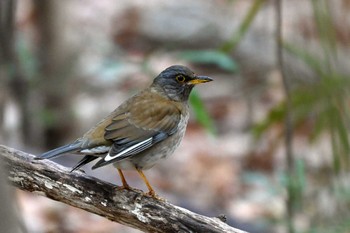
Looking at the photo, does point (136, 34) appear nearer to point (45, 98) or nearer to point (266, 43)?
point (266, 43)

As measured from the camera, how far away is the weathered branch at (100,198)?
4691mm

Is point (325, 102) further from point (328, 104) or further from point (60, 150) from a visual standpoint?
point (60, 150)

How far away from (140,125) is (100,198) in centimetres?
74

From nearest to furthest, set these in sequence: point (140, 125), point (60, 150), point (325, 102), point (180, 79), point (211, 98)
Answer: point (60, 150)
point (140, 125)
point (180, 79)
point (325, 102)
point (211, 98)

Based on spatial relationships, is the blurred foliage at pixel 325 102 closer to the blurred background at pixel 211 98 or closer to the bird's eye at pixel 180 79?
the blurred background at pixel 211 98

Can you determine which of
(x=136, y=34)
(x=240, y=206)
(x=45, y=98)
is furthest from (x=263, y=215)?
A: (x=136, y=34)

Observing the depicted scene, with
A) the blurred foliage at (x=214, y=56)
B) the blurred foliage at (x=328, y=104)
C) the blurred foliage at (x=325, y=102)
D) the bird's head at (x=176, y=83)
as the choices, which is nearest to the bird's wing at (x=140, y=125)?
the bird's head at (x=176, y=83)

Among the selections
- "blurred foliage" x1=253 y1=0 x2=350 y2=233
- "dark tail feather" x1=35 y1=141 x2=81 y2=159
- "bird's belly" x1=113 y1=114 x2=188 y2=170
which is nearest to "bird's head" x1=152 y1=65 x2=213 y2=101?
"bird's belly" x1=113 y1=114 x2=188 y2=170

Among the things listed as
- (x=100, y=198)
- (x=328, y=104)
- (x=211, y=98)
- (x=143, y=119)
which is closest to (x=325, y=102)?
(x=328, y=104)

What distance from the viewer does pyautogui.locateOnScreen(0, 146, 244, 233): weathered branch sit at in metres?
4.69

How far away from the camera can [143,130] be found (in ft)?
17.7

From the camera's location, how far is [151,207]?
15.7 feet

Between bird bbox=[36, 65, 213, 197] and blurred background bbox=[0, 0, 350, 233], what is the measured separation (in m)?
0.74

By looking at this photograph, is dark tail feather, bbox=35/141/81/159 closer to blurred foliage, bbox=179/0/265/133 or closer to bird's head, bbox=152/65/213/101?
bird's head, bbox=152/65/213/101
